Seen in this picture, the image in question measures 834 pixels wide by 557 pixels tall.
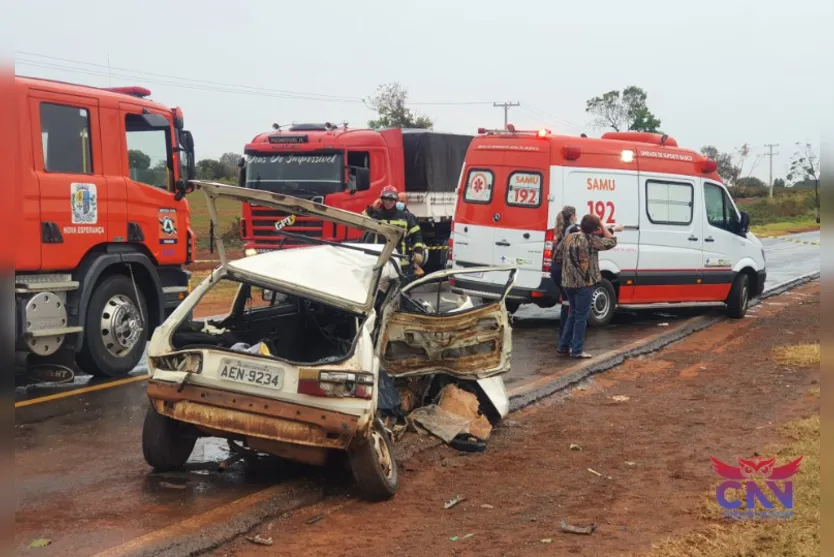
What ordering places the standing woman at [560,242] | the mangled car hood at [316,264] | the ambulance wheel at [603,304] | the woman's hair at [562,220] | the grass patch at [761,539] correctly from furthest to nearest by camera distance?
the ambulance wheel at [603,304], the woman's hair at [562,220], the standing woman at [560,242], the mangled car hood at [316,264], the grass patch at [761,539]

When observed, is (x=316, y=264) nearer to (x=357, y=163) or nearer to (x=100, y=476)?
(x=100, y=476)

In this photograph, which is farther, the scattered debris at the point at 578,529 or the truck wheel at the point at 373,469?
the truck wheel at the point at 373,469

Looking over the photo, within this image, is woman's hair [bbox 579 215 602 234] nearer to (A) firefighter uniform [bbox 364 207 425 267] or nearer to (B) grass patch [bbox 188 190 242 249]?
(A) firefighter uniform [bbox 364 207 425 267]

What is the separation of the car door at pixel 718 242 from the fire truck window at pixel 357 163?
20.1ft

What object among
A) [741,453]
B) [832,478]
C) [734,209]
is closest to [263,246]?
[734,209]

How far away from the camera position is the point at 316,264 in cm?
639

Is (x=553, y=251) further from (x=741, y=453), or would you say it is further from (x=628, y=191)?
(x=741, y=453)

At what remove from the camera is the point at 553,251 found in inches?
461

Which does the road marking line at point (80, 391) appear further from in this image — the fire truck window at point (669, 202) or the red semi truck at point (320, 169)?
the fire truck window at point (669, 202)

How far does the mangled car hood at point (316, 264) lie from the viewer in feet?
18.9

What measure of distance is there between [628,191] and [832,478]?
11193 millimetres

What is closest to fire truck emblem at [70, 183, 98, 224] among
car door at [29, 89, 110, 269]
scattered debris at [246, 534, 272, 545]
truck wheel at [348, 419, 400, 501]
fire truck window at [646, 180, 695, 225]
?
car door at [29, 89, 110, 269]

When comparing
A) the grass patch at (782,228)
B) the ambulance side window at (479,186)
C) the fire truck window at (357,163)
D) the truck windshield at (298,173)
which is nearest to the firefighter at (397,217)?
the ambulance side window at (479,186)

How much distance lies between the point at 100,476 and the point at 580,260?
247 inches
